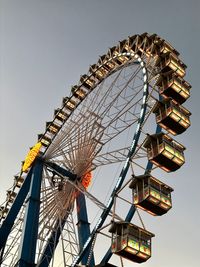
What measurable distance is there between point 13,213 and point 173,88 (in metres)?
9.70

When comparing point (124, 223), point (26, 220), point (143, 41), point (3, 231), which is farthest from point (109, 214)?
point (143, 41)

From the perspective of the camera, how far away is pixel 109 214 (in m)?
17.6

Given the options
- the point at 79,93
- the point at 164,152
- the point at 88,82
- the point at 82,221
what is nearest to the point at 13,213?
the point at 82,221

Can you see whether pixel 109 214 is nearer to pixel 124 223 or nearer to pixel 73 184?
pixel 124 223

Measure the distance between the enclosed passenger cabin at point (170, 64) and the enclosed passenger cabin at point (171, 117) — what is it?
2.04m

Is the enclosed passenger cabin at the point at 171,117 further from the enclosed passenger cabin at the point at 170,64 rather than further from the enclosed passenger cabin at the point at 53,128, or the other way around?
the enclosed passenger cabin at the point at 53,128

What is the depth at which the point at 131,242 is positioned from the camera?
16.9 metres

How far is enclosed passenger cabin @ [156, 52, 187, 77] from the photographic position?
73.0 ft

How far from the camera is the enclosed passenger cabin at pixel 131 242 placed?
1690 centimetres

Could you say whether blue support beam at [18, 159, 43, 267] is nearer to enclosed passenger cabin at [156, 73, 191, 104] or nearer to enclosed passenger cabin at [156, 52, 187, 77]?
enclosed passenger cabin at [156, 73, 191, 104]

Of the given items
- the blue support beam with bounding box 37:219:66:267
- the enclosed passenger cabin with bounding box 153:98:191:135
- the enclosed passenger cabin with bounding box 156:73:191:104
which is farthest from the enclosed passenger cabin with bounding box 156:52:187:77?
the blue support beam with bounding box 37:219:66:267

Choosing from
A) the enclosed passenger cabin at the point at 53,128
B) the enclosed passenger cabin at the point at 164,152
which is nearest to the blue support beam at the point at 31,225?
the enclosed passenger cabin at the point at 53,128

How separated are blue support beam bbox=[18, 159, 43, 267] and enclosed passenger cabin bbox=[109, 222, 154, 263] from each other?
409cm

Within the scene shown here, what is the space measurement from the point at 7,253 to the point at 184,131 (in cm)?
1072
